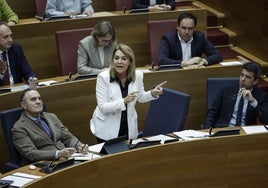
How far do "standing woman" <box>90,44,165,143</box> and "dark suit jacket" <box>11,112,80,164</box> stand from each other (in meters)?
0.30

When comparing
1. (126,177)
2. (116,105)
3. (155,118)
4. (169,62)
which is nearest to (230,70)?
(169,62)

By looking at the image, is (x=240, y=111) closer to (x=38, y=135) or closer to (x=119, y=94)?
(x=119, y=94)

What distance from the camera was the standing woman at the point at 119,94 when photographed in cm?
387

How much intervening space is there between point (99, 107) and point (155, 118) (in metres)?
0.42

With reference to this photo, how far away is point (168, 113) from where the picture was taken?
404cm

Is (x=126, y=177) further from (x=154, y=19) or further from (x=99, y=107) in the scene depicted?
(x=154, y=19)

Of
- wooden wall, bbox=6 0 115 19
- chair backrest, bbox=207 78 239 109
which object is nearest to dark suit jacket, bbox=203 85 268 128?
chair backrest, bbox=207 78 239 109

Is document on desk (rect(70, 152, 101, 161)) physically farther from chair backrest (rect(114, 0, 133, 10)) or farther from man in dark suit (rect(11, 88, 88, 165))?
chair backrest (rect(114, 0, 133, 10))

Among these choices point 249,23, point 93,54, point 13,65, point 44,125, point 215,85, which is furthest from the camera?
point 249,23

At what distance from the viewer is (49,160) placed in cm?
349

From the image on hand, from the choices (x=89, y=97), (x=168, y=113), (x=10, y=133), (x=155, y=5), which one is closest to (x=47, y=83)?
(x=89, y=97)

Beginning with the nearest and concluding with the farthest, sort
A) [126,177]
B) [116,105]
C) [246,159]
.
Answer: [126,177], [246,159], [116,105]

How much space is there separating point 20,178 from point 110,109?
2.70 feet

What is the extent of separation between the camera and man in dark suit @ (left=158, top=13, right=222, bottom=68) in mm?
4801
